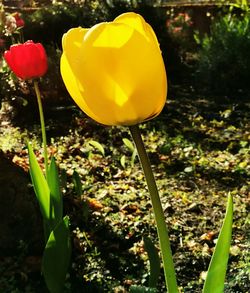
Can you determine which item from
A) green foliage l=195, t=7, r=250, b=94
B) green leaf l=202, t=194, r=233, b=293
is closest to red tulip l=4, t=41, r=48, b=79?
green leaf l=202, t=194, r=233, b=293

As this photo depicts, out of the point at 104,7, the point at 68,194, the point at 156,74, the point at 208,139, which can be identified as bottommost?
the point at 208,139

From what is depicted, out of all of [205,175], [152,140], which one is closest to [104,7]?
[152,140]

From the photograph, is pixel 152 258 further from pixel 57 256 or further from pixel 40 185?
pixel 40 185

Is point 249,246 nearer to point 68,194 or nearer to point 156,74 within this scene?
point 68,194

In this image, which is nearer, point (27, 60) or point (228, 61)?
point (27, 60)

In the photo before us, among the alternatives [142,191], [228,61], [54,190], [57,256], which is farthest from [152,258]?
[228,61]

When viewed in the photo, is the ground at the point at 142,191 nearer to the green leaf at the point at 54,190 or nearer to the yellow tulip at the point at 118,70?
the green leaf at the point at 54,190
